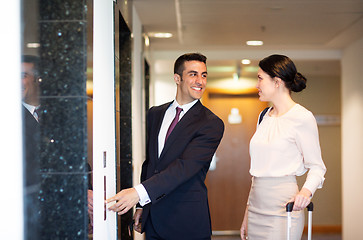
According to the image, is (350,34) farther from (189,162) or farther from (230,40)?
(189,162)

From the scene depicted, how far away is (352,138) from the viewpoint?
6191 millimetres

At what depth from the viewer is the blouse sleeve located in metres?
2.42

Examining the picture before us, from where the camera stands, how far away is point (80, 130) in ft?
6.23

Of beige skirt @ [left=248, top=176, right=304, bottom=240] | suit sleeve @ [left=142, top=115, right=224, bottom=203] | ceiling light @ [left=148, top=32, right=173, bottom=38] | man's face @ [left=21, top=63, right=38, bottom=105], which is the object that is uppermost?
ceiling light @ [left=148, top=32, right=173, bottom=38]

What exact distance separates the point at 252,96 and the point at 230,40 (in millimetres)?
2048

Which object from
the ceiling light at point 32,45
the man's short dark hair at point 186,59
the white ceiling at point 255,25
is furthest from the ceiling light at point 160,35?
the ceiling light at point 32,45

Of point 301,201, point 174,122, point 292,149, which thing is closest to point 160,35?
point 174,122

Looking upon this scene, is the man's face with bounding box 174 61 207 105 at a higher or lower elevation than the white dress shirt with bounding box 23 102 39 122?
higher

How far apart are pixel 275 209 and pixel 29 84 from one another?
1419 mm

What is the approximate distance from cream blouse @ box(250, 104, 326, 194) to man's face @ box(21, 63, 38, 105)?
1267mm

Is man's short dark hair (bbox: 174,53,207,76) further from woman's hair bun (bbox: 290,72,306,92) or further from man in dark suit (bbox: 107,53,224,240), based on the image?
woman's hair bun (bbox: 290,72,306,92)

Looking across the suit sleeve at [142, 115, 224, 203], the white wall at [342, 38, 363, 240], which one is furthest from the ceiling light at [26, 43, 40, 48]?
the white wall at [342, 38, 363, 240]

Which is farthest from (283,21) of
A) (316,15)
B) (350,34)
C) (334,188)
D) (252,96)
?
(334,188)

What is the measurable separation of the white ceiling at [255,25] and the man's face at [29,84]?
2.79 m
